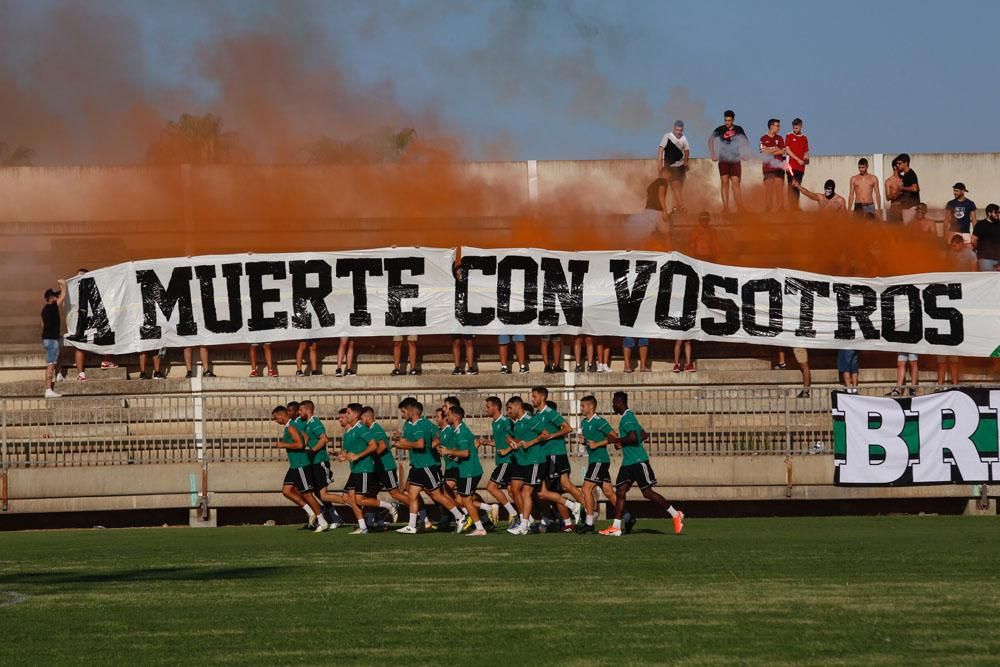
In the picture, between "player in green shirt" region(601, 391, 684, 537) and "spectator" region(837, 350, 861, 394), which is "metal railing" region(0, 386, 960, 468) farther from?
"player in green shirt" region(601, 391, 684, 537)

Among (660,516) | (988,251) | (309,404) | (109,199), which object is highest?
(109,199)

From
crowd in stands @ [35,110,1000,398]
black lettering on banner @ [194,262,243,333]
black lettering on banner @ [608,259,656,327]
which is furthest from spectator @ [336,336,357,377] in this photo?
black lettering on banner @ [608,259,656,327]

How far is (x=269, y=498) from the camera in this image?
65.4ft

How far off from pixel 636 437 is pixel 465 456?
2183mm

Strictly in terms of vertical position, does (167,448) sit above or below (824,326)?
below

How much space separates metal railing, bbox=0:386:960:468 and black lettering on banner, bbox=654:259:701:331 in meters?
2.29

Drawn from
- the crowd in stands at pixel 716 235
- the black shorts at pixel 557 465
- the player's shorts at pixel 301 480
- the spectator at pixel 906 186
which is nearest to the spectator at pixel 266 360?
the crowd in stands at pixel 716 235

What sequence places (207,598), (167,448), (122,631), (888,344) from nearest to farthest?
(122,631), (207,598), (167,448), (888,344)

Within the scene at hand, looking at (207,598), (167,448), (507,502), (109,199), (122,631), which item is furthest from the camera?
(109,199)

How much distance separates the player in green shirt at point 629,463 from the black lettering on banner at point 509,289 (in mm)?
5478

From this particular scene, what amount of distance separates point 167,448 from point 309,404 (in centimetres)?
274

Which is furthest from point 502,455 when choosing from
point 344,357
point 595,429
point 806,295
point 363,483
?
point 806,295

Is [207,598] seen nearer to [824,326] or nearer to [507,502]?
[507,502]

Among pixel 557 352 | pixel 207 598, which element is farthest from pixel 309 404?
pixel 207 598
